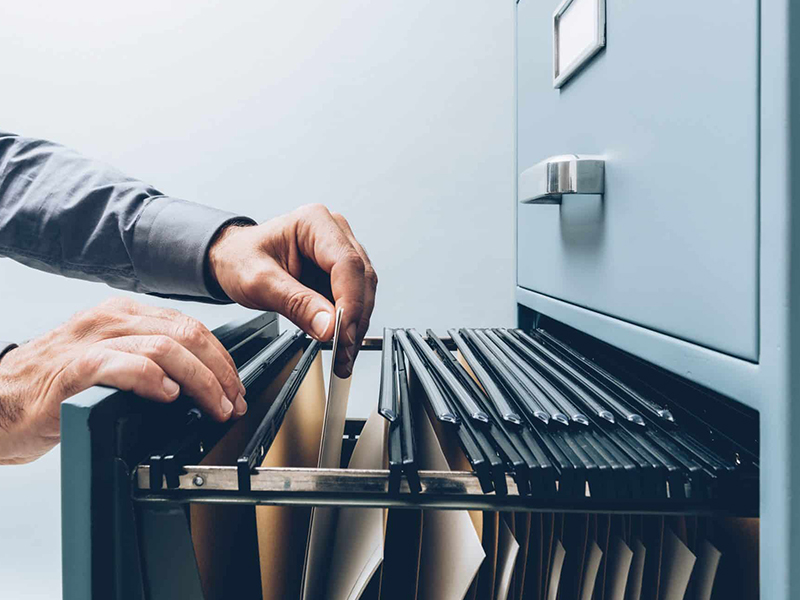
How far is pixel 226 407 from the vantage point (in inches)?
14.7

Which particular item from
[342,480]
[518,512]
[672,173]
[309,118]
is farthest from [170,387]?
[309,118]

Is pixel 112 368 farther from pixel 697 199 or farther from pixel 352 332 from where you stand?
pixel 697 199

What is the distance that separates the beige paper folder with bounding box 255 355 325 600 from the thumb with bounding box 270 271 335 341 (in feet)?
0.22

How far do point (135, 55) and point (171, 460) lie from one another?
1375mm

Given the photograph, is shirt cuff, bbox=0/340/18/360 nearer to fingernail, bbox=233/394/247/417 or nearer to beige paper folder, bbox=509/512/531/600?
fingernail, bbox=233/394/247/417

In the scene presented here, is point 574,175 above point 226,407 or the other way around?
above

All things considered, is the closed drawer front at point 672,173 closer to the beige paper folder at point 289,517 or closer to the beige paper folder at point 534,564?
the beige paper folder at point 534,564

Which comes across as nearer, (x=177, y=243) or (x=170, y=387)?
(x=170, y=387)

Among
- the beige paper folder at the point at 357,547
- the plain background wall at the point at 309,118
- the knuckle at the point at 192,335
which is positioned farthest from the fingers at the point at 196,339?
the plain background wall at the point at 309,118

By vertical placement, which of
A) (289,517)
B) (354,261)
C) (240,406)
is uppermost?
(354,261)

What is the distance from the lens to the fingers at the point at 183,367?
0.35 metres

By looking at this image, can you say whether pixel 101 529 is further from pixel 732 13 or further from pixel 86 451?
pixel 732 13

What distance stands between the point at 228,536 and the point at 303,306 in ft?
0.62

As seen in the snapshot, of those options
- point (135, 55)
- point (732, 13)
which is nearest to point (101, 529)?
point (732, 13)
